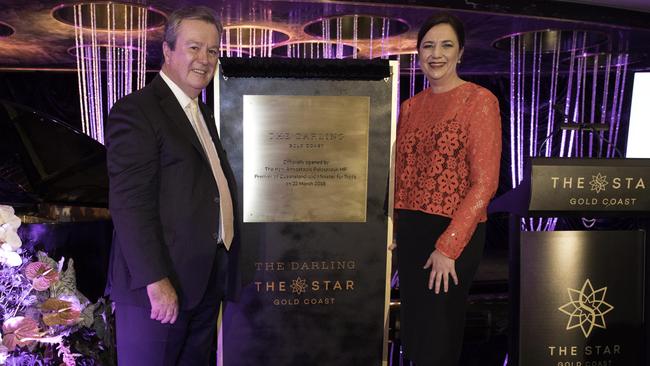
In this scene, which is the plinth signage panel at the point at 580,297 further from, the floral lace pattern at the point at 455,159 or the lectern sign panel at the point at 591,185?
the floral lace pattern at the point at 455,159

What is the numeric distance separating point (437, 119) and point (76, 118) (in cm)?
592

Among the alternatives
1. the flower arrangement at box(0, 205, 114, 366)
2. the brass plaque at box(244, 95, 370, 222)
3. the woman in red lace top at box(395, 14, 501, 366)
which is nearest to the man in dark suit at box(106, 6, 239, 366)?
the flower arrangement at box(0, 205, 114, 366)

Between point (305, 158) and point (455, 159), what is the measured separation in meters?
0.82

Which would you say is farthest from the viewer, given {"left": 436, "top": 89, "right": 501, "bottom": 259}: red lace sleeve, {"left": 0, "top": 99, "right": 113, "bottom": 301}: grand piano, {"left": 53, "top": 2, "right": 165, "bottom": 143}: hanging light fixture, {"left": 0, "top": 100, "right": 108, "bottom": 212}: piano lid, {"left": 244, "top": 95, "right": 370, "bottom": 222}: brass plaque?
{"left": 53, "top": 2, "right": 165, "bottom": 143}: hanging light fixture

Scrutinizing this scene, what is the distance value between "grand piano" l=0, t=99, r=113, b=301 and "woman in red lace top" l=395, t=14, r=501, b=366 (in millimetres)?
1940

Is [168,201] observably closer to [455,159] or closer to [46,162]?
[455,159]

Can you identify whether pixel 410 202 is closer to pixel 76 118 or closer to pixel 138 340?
pixel 138 340

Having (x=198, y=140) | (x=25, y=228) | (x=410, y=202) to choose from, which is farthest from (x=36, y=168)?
(x=410, y=202)

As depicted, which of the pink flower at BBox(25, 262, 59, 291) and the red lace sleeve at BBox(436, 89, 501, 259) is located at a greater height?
the red lace sleeve at BBox(436, 89, 501, 259)

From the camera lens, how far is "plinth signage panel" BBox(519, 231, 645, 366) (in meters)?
2.45

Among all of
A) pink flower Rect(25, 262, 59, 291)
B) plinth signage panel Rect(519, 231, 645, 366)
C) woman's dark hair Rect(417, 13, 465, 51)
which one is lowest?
plinth signage panel Rect(519, 231, 645, 366)

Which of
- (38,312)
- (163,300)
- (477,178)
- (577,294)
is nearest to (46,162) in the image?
(38,312)

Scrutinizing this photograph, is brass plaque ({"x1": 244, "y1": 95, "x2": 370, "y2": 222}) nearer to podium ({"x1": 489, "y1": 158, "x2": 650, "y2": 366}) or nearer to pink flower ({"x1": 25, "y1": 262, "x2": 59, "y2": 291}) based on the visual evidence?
podium ({"x1": 489, "y1": 158, "x2": 650, "y2": 366})

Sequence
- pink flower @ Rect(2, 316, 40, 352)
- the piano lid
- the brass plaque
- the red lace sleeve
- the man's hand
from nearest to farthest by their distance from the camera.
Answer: pink flower @ Rect(2, 316, 40, 352), the man's hand, the red lace sleeve, the brass plaque, the piano lid
